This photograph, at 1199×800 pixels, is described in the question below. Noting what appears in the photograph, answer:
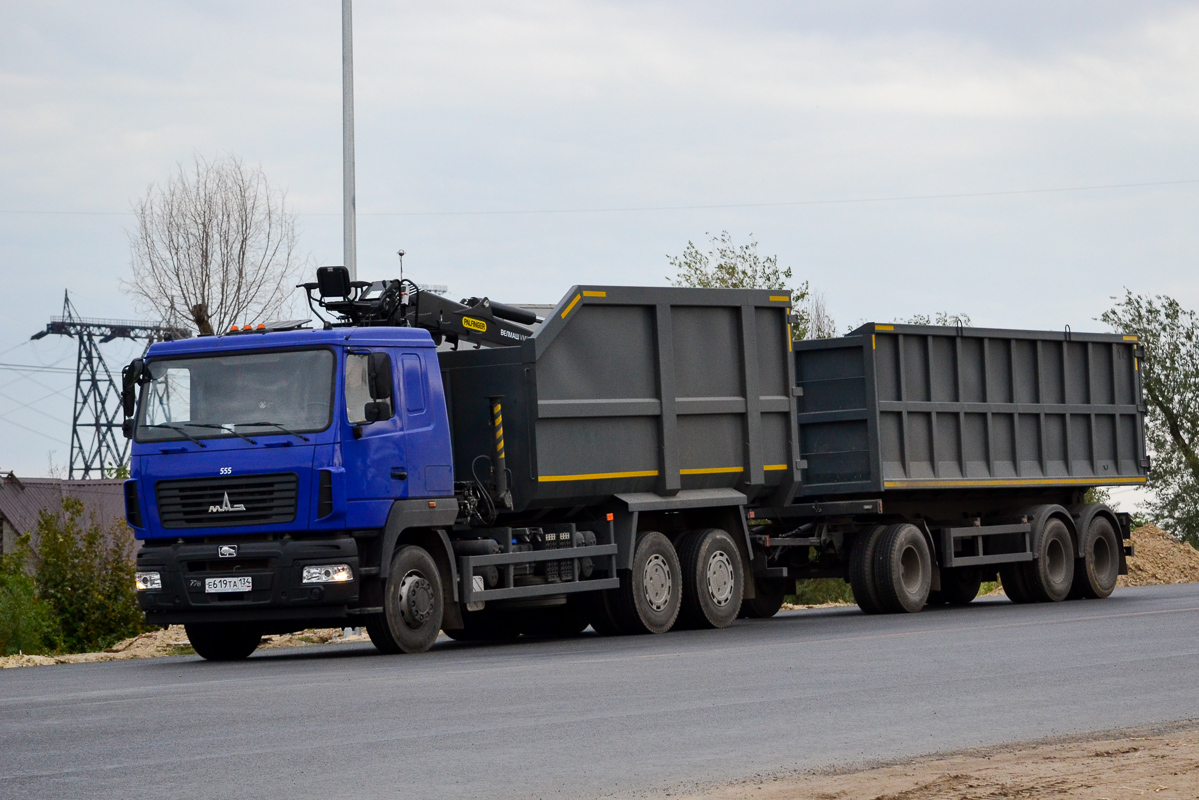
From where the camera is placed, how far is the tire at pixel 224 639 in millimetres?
15836

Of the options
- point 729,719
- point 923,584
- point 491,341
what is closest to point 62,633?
point 491,341

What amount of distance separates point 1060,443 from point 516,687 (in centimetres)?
1294

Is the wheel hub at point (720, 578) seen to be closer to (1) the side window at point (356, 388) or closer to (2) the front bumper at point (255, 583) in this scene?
(2) the front bumper at point (255, 583)

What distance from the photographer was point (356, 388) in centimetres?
1499

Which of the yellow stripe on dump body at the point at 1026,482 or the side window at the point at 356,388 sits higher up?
the side window at the point at 356,388

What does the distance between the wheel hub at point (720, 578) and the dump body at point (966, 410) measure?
202 centimetres

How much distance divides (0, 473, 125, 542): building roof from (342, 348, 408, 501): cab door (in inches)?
1069

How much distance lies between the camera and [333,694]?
37.1 feet

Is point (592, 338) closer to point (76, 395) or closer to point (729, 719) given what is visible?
point (729, 719)

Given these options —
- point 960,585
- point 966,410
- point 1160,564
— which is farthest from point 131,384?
point 1160,564

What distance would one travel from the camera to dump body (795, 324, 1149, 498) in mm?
20016

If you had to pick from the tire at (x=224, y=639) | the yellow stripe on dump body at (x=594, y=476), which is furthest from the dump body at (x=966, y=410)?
the tire at (x=224, y=639)

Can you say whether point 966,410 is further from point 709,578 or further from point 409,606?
point 409,606

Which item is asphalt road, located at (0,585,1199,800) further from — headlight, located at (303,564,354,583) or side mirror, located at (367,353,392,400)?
side mirror, located at (367,353,392,400)
